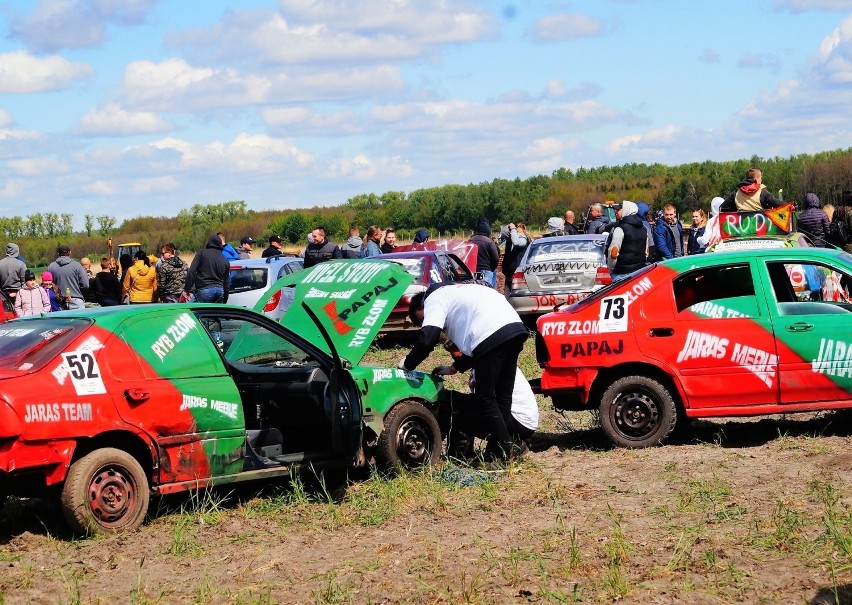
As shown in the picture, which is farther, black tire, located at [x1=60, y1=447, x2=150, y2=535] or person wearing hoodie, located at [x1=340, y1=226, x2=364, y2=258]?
person wearing hoodie, located at [x1=340, y1=226, x2=364, y2=258]

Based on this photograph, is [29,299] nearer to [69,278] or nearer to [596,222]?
[69,278]

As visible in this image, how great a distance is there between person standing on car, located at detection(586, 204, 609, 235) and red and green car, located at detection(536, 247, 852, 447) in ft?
39.2

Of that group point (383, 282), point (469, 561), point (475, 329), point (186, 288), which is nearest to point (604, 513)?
point (469, 561)

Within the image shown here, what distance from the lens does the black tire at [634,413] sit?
389 inches

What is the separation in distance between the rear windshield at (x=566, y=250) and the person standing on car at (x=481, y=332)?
9.49 meters

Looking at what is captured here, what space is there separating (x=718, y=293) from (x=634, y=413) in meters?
1.23

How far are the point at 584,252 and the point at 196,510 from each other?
11.3m

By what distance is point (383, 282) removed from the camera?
912cm

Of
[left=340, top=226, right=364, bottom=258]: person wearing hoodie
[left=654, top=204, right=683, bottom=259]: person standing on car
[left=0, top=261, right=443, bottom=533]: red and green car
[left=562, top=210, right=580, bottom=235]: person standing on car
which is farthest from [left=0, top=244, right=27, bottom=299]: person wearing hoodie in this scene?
[left=0, top=261, right=443, bottom=533]: red and green car

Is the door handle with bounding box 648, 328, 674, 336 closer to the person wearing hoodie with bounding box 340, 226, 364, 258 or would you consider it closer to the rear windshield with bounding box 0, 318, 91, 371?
the rear windshield with bounding box 0, 318, 91, 371

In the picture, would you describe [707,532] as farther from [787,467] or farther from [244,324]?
[244,324]

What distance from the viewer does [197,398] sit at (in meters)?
7.96

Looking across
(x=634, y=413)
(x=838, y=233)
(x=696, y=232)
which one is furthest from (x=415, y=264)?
(x=634, y=413)

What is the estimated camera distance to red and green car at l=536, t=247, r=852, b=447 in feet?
31.8
